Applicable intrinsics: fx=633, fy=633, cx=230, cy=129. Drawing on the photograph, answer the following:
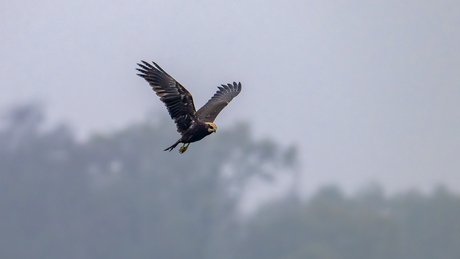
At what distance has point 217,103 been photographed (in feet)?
68.2

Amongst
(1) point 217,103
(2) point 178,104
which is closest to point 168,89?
(2) point 178,104

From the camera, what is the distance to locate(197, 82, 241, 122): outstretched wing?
19.5 m

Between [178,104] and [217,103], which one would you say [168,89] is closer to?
[178,104]

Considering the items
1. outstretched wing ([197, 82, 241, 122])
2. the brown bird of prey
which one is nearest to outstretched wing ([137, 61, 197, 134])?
the brown bird of prey

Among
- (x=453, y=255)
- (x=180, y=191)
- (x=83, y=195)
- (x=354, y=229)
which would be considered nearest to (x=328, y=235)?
(x=354, y=229)

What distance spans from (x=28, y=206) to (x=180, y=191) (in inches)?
930

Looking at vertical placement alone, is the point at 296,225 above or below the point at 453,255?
below

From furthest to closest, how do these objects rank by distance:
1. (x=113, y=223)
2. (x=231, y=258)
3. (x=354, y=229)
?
(x=113, y=223)
(x=231, y=258)
(x=354, y=229)

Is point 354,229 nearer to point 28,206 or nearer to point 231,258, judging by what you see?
point 231,258

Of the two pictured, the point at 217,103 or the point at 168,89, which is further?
the point at 217,103

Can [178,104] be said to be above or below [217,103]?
below

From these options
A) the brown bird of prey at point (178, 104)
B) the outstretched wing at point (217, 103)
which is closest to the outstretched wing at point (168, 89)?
the brown bird of prey at point (178, 104)

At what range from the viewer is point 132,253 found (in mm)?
88812

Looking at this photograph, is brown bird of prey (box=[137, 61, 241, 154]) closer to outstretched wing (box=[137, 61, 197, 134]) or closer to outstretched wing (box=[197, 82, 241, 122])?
outstretched wing (box=[137, 61, 197, 134])
